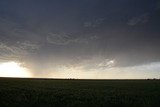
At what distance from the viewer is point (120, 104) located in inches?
835

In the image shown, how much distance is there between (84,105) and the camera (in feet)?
66.9

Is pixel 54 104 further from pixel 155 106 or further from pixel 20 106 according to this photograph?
pixel 155 106

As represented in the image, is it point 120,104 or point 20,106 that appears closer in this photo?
point 20,106

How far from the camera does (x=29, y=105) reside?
66.3 feet

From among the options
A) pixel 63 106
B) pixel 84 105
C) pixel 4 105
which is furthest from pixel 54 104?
pixel 4 105

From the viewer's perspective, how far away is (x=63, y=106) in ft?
65.9

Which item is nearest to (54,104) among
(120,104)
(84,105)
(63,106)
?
(63,106)

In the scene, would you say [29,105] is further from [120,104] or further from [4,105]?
[120,104]

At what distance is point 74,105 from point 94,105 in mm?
1703

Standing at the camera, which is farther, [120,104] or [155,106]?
[120,104]

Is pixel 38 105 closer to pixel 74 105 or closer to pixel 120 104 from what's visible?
pixel 74 105

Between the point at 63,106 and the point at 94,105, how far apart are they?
8.65 feet

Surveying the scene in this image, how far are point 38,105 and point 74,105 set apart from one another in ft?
10.00

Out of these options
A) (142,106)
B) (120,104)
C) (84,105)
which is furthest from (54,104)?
(142,106)
